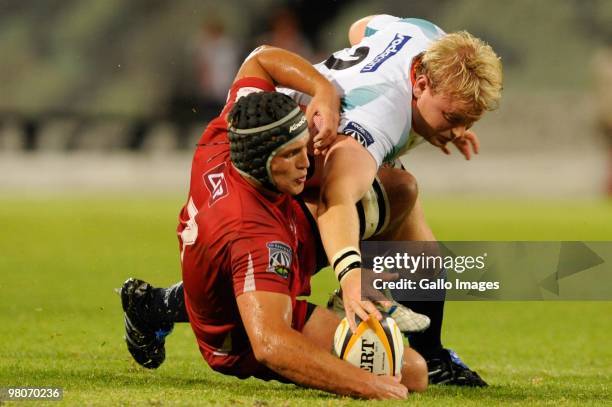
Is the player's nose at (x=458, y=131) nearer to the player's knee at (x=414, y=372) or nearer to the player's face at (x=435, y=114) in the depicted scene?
the player's face at (x=435, y=114)

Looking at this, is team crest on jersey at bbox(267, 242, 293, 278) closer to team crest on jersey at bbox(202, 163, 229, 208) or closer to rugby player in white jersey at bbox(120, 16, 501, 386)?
rugby player in white jersey at bbox(120, 16, 501, 386)

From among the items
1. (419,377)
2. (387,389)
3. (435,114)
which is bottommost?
(419,377)

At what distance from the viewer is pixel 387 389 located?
206 inches

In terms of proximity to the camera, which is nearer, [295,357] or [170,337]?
[295,357]

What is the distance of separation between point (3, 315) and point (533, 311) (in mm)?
3999

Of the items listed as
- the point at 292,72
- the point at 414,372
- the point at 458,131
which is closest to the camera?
the point at 414,372

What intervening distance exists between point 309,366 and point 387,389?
34 cm

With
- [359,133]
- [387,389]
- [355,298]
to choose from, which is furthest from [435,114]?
[387,389]

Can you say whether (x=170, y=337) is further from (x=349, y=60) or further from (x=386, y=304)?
(x=386, y=304)

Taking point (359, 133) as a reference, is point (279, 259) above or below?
below

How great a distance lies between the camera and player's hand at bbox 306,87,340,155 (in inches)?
223

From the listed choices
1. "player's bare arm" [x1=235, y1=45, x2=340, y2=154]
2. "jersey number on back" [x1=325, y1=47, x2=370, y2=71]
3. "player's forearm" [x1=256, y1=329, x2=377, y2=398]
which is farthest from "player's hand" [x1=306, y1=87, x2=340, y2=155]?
"player's forearm" [x1=256, y1=329, x2=377, y2=398]

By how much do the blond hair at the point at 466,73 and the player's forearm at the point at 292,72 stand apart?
0.50 m

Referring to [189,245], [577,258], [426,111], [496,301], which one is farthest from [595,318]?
[189,245]
